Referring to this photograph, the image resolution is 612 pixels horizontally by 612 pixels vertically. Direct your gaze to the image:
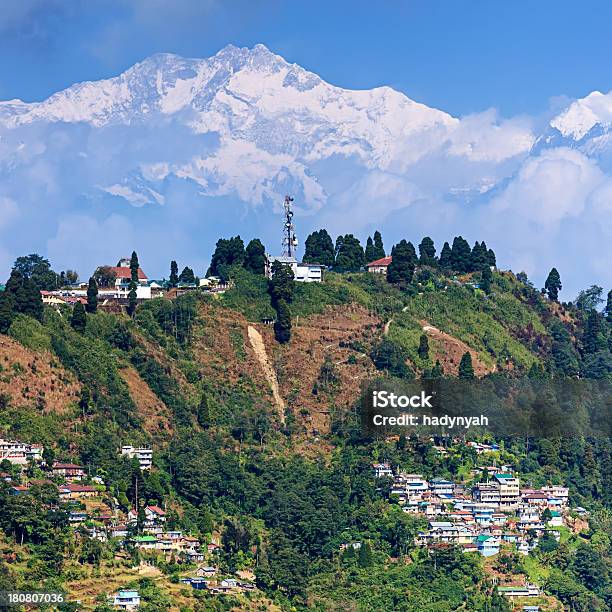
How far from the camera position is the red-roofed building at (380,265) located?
442ft

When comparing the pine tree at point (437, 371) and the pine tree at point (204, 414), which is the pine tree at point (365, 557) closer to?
the pine tree at point (204, 414)

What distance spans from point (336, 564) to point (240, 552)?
518cm

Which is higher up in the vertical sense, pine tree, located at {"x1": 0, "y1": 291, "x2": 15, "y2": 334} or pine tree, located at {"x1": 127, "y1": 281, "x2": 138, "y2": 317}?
pine tree, located at {"x1": 127, "y1": 281, "x2": 138, "y2": 317}

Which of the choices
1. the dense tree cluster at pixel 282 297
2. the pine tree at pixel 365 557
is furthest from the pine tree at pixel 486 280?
the pine tree at pixel 365 557

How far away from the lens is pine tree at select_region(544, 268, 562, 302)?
144 metres

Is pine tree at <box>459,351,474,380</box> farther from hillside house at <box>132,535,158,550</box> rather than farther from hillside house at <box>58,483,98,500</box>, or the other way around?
hillside house at <box>132,535,158,550</box>

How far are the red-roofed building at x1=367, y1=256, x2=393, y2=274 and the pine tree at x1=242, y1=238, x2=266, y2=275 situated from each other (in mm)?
9700

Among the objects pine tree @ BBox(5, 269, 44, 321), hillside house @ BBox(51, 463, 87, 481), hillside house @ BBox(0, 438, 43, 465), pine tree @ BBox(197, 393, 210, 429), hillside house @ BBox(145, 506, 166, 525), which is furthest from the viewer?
pine tree @ BBox(197, 393, 210, 429)

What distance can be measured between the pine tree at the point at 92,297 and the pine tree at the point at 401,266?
2267 cm

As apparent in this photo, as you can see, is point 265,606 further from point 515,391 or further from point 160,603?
point 515,391

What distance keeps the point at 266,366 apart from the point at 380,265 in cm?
1738

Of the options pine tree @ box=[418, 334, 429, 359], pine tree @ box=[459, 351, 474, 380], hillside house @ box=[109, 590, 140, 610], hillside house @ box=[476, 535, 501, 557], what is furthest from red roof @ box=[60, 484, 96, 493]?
pine tree @ box=[418, 334, 429, 359]

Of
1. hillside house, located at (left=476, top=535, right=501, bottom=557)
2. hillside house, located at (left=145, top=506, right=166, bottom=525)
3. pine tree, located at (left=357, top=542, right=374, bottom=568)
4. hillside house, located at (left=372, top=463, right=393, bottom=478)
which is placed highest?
hillside house, located at (left=372, top=463, right=393, bottom=478)

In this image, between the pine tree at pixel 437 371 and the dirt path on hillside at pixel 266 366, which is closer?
the dirt path on hillside at pixel 266 366
